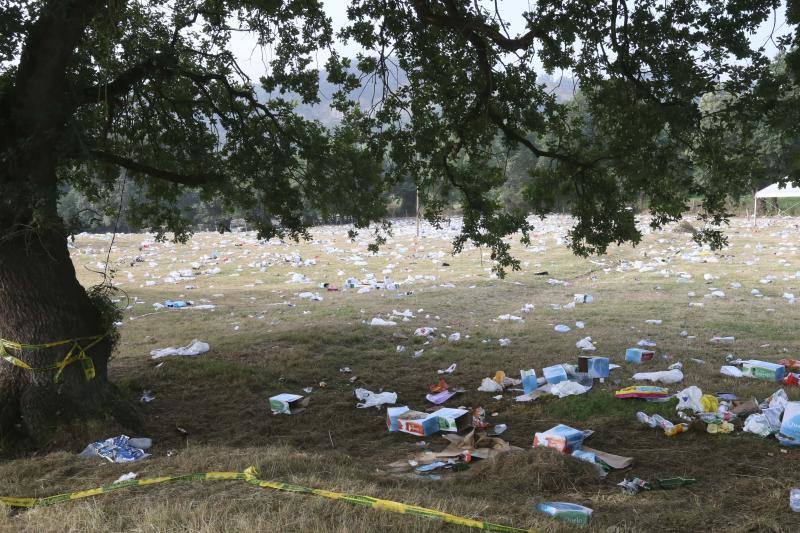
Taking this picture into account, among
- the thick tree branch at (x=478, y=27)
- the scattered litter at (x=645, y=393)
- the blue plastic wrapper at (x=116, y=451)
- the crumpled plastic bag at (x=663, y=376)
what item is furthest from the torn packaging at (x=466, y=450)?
the thick tree branch at (x=478, y=27)

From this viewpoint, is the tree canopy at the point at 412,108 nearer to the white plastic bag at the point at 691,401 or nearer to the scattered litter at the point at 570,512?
the white plastic bag at the point at 691,401

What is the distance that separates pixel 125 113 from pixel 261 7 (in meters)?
2.04

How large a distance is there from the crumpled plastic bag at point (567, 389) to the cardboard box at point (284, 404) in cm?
245

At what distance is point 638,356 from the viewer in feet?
21.1

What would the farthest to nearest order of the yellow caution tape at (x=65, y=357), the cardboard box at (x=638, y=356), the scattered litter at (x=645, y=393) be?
1. the cardboard box at (x=638, y=356)
2. the scattered litter at (x=645, y=393)
3. the yellow caution tape at (x=65, y=357)

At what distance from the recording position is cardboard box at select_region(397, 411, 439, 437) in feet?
15.3

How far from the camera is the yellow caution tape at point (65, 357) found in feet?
15.4

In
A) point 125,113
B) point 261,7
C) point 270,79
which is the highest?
point 261,7

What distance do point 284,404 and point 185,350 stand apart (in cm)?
265

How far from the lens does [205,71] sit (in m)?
7.37

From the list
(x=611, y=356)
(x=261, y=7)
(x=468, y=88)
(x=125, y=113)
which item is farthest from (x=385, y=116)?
(x=611, y=356)

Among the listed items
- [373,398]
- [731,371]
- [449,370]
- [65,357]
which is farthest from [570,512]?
[65,357]

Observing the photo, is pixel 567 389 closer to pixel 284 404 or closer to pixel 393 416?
pixel 393 416

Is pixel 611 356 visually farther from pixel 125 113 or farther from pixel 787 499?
pixel 125 113
